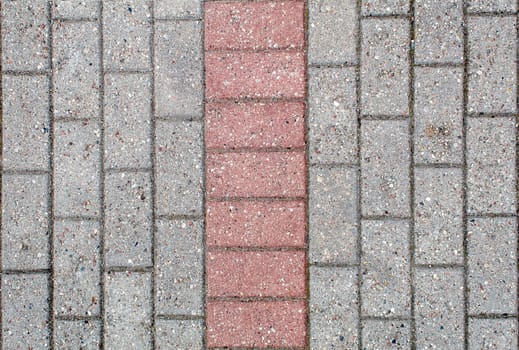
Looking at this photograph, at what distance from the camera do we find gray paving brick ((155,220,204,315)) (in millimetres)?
2635

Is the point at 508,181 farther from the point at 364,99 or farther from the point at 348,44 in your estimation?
the point at 348,44

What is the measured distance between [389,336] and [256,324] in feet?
2.15

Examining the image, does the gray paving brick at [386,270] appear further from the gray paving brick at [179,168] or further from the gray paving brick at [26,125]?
the gray paving brick at [26,125]

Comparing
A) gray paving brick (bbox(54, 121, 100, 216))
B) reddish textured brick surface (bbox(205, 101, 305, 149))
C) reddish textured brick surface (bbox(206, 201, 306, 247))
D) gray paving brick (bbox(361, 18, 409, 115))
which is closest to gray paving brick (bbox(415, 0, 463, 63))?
gray paving brick (bbox(361, 18, 409, 115))

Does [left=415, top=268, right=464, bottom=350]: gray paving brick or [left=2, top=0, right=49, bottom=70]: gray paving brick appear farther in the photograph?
[left=2, top=0, right=49, bottom=70]: gray paving brick

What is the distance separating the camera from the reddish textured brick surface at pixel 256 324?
2.62 meters

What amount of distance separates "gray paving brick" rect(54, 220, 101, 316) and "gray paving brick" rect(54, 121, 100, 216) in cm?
9

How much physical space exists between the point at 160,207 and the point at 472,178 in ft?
5.09

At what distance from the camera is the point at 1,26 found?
270 centimetres

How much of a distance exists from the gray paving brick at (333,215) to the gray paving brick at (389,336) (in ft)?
1.22

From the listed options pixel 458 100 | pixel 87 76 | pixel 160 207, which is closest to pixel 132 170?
pixel 160 207

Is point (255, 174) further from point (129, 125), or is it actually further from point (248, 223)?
point (129, 125)

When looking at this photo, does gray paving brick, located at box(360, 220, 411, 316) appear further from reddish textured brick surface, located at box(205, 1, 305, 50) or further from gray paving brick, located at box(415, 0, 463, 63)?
reddish textured brick surface, located at box(205, 1, 305, 50)

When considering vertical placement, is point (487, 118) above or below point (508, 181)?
above
